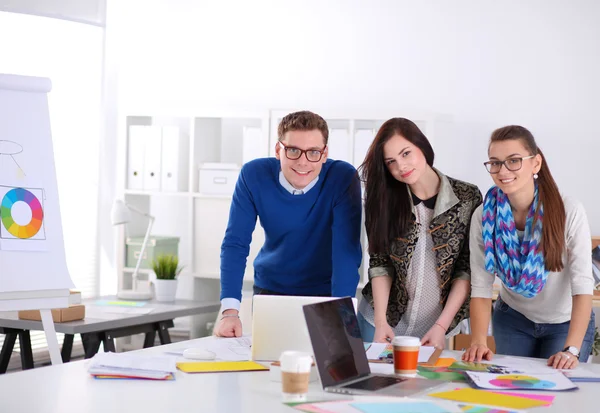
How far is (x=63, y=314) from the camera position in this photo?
12.5 ft

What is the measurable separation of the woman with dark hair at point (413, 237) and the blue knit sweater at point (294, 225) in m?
0.10

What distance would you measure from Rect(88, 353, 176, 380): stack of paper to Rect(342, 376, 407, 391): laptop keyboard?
454 millimetres

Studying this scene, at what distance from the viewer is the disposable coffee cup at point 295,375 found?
179 cm

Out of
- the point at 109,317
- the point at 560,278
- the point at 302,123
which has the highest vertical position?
the point at 302,123

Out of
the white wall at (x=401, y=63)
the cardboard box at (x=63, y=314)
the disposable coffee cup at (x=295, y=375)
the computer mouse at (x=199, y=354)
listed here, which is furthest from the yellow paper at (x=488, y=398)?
the white wall at (x=401, y=63)

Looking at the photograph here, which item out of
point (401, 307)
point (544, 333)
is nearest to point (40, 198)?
point (401, 307)

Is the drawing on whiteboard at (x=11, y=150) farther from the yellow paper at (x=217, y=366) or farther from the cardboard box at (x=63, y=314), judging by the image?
the yellow paper at (x=217, y=366)

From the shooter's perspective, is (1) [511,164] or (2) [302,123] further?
(2) [302,123]

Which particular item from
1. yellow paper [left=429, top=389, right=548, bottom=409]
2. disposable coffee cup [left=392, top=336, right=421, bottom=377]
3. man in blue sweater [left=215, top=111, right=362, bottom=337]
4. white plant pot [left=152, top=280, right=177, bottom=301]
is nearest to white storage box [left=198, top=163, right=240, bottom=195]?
white plant pot [left=152, top=280, right=177, bottom=301]

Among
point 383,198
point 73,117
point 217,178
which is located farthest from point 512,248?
point 73,117

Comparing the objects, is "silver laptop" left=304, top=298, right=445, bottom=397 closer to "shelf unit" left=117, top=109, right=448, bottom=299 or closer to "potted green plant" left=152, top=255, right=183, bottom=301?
"shelf unit" left=117, top=109, right=448, bottom=299

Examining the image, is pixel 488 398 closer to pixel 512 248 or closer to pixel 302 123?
pixel 512 248

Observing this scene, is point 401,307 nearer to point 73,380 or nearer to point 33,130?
point 73,380

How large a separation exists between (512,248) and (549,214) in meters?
0.15
